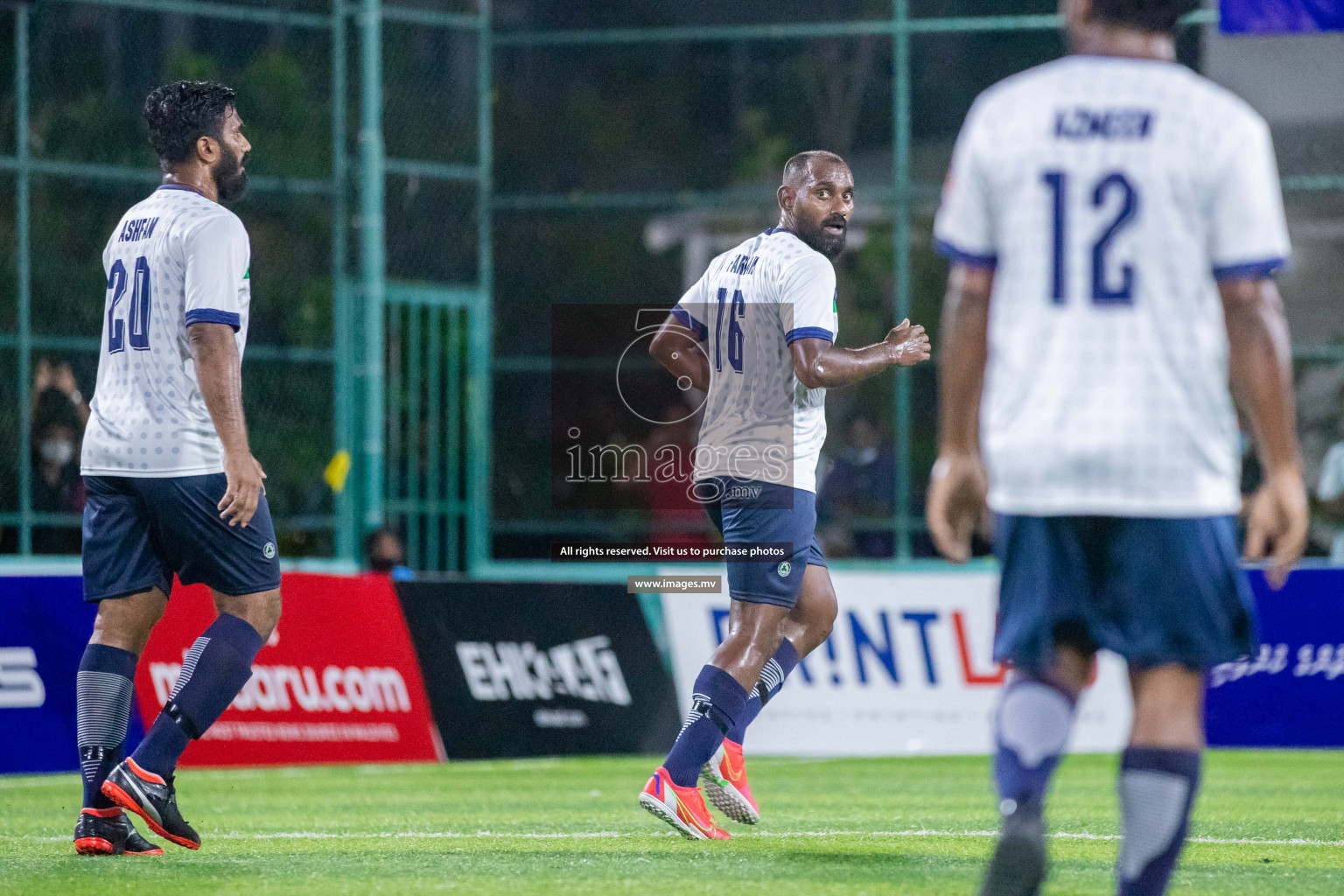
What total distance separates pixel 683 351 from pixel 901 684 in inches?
197

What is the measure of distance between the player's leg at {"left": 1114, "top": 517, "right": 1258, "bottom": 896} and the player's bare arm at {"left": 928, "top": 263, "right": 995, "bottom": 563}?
311 mm

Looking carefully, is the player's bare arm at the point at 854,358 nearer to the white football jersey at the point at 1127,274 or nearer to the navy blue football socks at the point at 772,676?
the navy blue football socks at the point at 772,676

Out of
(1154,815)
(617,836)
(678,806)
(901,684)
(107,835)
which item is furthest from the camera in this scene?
(901,684)

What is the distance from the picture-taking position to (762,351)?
6.89 meters

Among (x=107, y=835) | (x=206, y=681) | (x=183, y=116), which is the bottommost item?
(x=107, y=835)

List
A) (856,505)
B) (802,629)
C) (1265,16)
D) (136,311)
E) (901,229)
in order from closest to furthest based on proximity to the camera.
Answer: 1. (136,311)
2. (802,629)
3. (1265,16)
4. (856,505)
5. (901,229)

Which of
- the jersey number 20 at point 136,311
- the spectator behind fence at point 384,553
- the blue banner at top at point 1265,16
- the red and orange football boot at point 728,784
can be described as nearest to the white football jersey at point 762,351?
the red and orange football boot at point 728,784

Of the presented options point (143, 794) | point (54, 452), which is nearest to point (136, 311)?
point (143, 794)

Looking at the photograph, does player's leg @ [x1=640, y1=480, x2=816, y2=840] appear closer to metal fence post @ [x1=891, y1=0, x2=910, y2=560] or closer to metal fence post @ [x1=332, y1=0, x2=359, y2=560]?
metal fence post @ [x1=891, y1=0, x2=910, y2=560]

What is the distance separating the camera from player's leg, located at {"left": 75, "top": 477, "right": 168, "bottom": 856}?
5922mm

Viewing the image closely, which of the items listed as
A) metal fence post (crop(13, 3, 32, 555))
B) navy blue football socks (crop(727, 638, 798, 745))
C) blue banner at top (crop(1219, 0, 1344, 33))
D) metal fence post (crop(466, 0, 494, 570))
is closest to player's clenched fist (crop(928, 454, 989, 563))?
navy blue football socks (crop(727, 638, 798, 745))

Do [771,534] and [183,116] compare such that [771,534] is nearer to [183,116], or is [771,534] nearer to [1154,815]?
[183,116]

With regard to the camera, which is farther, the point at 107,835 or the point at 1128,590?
the point at 107,835

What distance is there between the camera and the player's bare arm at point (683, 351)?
6.91m
